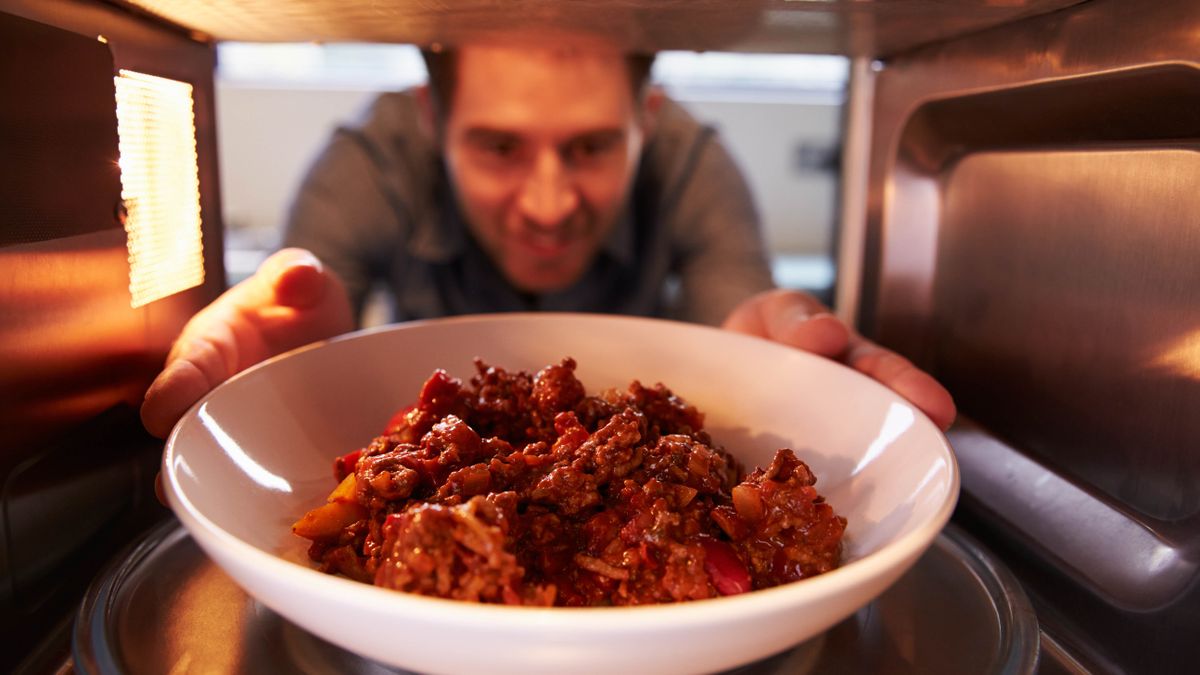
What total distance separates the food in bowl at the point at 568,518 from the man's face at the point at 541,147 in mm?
927

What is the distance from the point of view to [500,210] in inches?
73.9

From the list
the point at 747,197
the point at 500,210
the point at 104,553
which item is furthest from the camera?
the point at 747,197

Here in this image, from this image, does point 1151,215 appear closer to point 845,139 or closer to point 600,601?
point 600,601

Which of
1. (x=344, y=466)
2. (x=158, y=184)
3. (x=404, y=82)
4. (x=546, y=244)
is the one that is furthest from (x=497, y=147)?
(x=404, y=82)

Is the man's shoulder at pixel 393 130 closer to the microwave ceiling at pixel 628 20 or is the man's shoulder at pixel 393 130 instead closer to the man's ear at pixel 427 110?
the man's ear at pixel 427 110

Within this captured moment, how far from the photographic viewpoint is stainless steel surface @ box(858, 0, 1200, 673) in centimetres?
70

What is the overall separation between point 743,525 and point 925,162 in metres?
0.60

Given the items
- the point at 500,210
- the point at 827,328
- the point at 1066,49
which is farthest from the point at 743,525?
the point at 500,210

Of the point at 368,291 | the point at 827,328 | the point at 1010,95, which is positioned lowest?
the point at 368,291

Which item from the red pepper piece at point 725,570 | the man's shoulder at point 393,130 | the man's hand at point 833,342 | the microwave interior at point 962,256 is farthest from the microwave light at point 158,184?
the man's shoulder at point 393,130

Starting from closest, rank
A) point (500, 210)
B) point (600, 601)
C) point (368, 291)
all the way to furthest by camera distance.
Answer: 1. point (600, 601)
2. point (500, 210)
3. point (368, 291)

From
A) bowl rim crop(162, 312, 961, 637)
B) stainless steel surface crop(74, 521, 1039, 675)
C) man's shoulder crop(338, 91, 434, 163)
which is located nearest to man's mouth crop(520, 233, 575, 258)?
man's shoulder crop(338, 91, 434, 163)

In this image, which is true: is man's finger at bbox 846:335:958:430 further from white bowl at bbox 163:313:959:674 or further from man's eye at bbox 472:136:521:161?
man's eye at bbox 472:136:521:161

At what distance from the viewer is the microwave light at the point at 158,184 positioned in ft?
2.64
